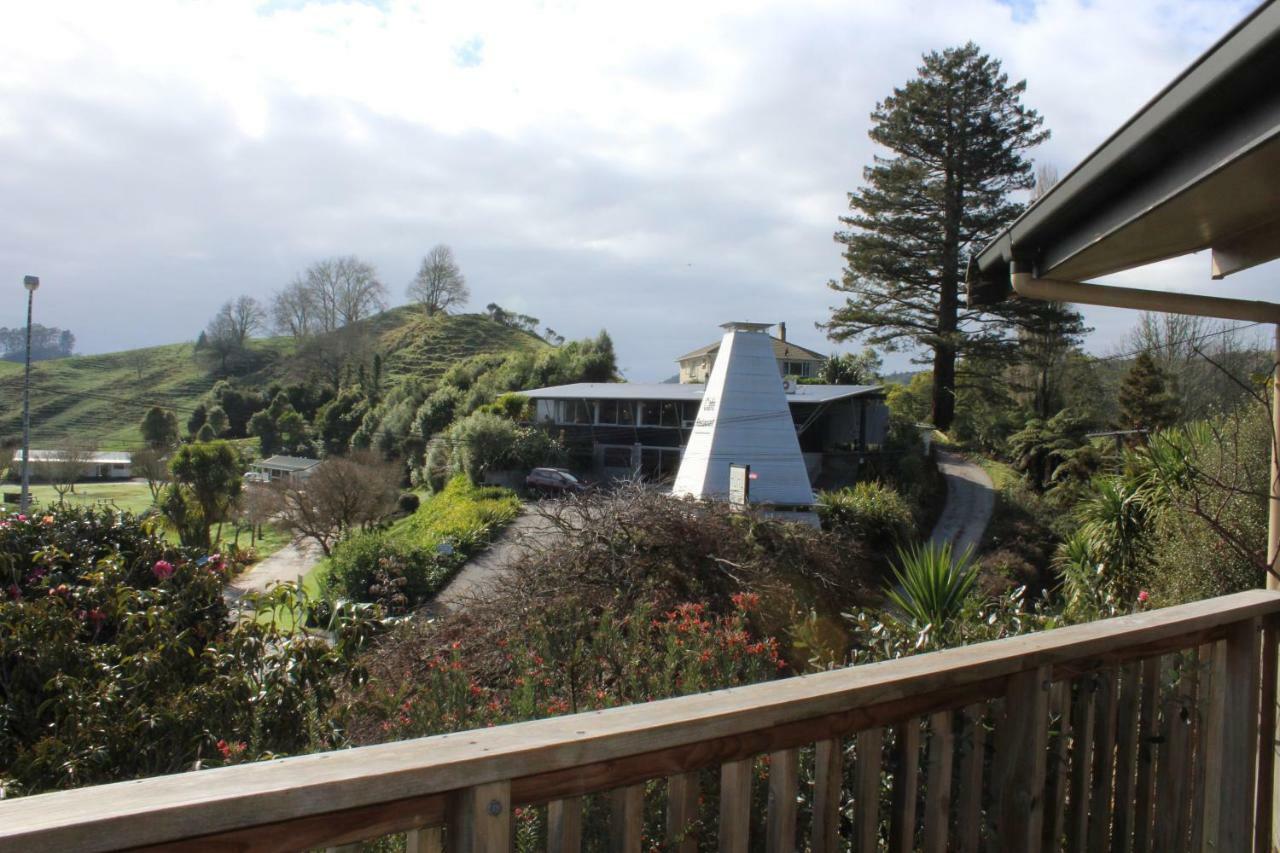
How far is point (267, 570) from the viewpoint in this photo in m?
30.9

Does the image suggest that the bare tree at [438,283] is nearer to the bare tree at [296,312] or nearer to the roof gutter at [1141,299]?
the bare tree at [296,312]

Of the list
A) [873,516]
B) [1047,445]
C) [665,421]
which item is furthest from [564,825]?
[665,421]

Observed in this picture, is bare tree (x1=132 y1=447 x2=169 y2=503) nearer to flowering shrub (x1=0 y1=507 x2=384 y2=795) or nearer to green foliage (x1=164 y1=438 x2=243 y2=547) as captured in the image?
green foliage (x1=164 y1=438 x2=243 y2=547)

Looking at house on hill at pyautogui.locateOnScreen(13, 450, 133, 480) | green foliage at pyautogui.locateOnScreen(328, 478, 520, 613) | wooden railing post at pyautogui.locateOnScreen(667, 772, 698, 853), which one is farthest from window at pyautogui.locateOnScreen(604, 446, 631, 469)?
wooden railing post at pyautogui.locateOnScreen(667, 772, 698, 853)

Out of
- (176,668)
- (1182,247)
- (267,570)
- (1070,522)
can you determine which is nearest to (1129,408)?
(1070,522)

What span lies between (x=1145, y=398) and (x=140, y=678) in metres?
23.8

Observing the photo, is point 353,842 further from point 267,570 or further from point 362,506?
point 267,570

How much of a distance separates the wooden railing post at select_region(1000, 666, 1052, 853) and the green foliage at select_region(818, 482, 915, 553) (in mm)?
17411

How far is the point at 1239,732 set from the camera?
218cm

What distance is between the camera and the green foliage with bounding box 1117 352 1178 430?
21.6 m

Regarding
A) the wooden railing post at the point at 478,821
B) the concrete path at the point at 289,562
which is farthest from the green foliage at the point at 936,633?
the concrete path at the point at 289,562

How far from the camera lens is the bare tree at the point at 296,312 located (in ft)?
241

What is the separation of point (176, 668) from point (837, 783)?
10.3ft

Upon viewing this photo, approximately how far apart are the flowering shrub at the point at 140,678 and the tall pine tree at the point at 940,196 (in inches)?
1163
